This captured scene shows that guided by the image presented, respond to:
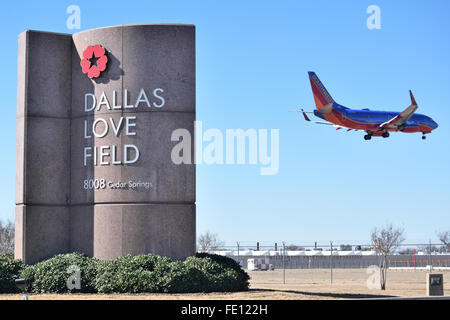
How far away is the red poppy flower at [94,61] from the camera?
26641mm

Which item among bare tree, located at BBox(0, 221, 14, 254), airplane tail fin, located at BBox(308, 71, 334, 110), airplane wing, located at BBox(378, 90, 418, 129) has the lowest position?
bare tree, located at BBox(0, 221, 14, 254)

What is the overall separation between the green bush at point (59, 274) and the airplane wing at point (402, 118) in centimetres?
2528

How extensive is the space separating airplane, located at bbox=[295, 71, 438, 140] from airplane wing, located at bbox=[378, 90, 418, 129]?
67 millimetres

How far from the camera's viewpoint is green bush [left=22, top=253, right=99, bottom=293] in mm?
24844

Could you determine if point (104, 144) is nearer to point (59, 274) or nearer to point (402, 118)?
point (59, 274)

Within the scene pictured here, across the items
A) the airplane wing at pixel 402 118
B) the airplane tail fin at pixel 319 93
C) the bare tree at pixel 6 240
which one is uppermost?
the airplane tail fin at pixel 319 93

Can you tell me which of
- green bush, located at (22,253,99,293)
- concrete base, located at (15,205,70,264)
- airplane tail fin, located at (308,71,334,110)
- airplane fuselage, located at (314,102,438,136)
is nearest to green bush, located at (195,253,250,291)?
green bush, located at (22,253,99,293)

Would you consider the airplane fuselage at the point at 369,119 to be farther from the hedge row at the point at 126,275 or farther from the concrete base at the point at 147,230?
the concrete base at the point at 147,230

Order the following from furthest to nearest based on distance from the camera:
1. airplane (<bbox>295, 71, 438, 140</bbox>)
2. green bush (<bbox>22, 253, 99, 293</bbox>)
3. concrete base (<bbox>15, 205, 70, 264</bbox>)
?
airplane (<bbox>295, 71, 438, 140</bbox>) < concrete base (<bbox>15, 205, 70, 264</bbox>) < green bush (<bbox>22, 253, 99, 293</bbox>)

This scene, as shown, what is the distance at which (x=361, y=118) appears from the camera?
47969 millimetres

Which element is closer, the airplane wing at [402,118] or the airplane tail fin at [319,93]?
the airplane wing at [402,118]

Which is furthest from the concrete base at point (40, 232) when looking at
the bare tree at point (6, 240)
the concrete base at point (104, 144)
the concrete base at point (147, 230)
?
the bare tree at point (6, 240)

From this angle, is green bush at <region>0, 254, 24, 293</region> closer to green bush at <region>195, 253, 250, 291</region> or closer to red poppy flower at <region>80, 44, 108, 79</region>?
green bush at <region>195, 253, 250, 291</region>
